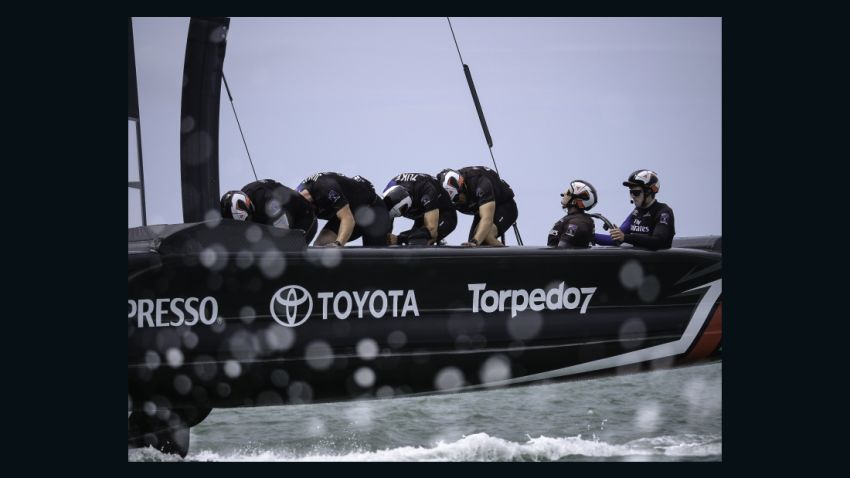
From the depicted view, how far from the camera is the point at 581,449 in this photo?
7223 mm

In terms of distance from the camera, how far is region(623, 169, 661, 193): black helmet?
6.59m

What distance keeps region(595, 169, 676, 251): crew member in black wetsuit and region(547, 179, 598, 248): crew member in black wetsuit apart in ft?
0.64

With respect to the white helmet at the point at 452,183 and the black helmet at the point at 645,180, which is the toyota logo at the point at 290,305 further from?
the black helmet at the point at 645,180

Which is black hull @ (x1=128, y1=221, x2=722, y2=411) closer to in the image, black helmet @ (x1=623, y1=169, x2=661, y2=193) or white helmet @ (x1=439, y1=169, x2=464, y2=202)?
black helmet @ (x1=623, y1=169, x2=661, y2=193)

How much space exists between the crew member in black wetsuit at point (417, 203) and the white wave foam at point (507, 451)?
1591 millimetres

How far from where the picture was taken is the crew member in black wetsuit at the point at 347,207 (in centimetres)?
654

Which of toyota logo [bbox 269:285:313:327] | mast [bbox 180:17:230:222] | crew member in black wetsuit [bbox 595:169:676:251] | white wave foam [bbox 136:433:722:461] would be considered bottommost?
white wave foam [bbox 136:433:722:461]

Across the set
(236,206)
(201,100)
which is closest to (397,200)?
(236,206)

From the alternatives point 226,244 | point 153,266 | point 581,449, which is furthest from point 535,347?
point 153,266

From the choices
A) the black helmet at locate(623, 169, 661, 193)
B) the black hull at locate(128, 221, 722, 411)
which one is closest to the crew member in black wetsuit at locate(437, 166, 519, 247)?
the black hull at locate(128, 221, 722, 411)

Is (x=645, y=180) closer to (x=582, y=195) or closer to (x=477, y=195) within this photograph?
(x=582, y=195)

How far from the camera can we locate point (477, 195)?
7.02 metres

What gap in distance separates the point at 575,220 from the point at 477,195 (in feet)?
2.88

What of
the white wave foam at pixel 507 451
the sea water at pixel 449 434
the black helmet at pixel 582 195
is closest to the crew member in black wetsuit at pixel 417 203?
the black helmet at pixel 582 195
